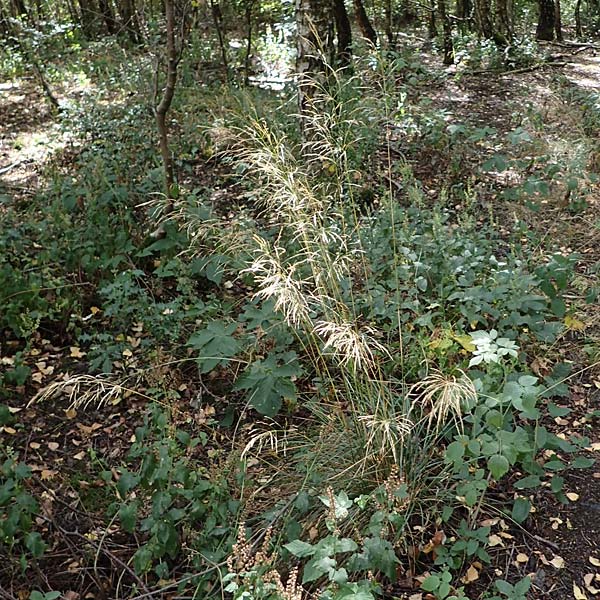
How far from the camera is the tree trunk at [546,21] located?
34.5 feet

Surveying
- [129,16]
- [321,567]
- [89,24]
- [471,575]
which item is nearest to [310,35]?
[471,575]

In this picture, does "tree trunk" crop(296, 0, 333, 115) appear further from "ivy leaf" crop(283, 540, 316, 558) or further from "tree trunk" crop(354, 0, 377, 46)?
"tree trunk" crop(354, 0, 377, 46)

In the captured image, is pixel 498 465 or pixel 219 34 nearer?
pixel 498 465

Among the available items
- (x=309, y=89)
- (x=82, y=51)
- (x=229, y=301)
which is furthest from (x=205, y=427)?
(x=82, y=51)

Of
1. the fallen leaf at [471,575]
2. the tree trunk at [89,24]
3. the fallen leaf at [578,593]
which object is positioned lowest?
the fallen leaf at [578,593]

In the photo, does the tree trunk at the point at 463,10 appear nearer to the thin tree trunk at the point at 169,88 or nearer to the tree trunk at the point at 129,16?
the tree trunk at the point at 129,16

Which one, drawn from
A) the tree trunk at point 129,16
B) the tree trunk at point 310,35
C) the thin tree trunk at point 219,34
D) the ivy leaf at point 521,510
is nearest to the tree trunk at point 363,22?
the thin tree trunk at point 219,34

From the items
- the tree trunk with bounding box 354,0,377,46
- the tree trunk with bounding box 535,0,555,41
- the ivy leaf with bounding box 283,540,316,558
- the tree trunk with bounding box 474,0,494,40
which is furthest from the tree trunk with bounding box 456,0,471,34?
the ivy leaf with bounding box 283,540,316,558

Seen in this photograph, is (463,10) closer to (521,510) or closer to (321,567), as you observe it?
(521,510)

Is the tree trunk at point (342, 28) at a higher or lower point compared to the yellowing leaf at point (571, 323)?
higher

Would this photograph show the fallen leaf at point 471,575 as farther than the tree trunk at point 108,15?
No

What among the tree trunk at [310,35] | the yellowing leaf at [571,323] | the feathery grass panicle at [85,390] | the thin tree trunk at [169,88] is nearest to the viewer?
the feathery grass panicle at [85,390]

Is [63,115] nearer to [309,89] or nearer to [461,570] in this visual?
[309,89]

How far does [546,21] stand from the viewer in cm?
1060
